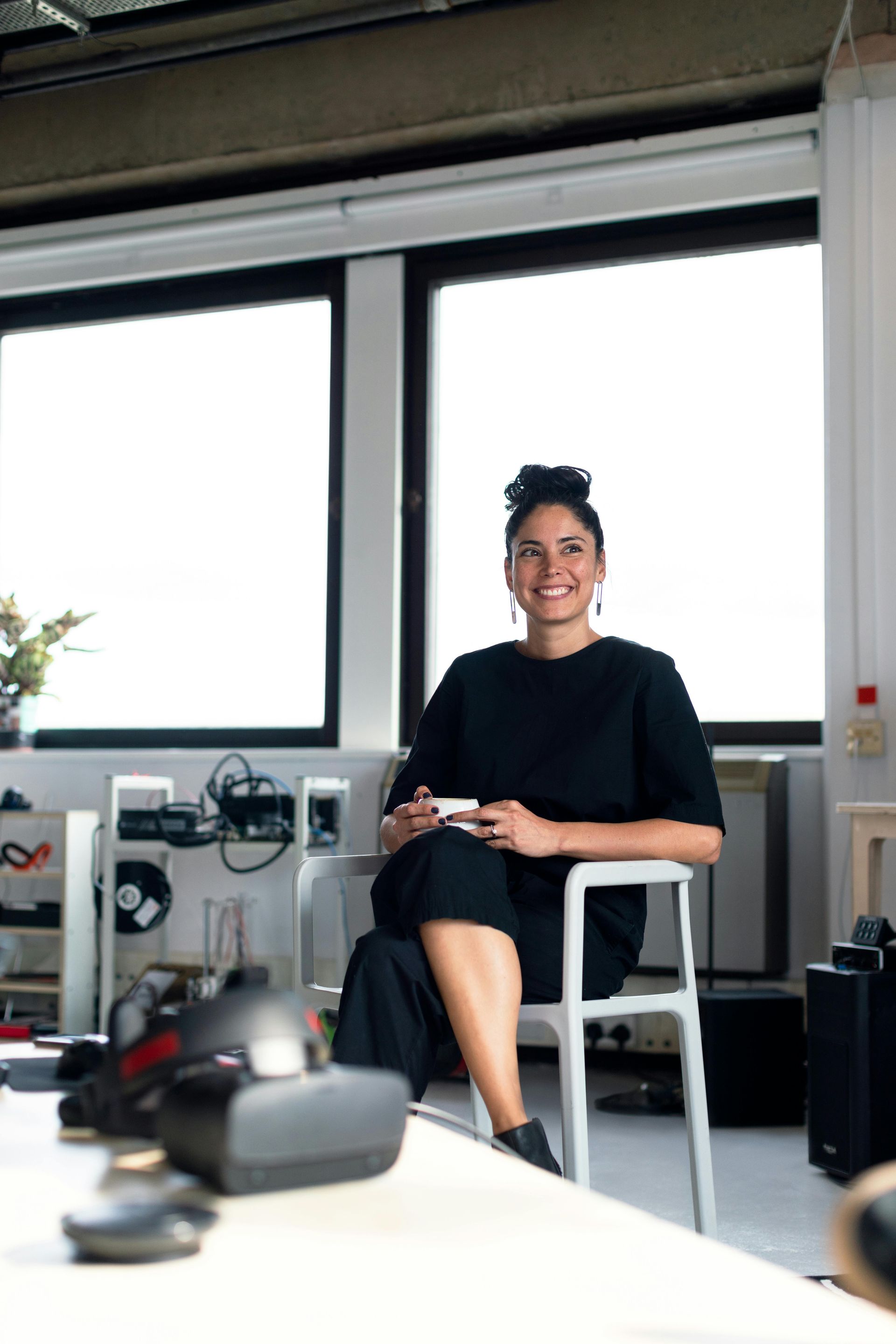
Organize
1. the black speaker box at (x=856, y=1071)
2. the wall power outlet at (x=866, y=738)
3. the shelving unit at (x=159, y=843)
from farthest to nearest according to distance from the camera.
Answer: the shelving unit at (x=159, y=843), the wall power outlet at (x=866, y=738), the black speaker box at (x=856, y=1071)

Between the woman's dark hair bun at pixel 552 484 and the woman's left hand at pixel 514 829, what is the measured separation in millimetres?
572

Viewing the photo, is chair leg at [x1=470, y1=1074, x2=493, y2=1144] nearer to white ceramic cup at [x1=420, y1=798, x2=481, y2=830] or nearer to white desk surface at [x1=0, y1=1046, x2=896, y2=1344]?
white ceramic cup at [x1=420, y1=798, x2=481, y2=830]

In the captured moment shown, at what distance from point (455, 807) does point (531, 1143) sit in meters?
0.53

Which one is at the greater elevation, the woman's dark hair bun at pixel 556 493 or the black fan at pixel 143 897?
the woman's dark hair bun at pixel 556 493

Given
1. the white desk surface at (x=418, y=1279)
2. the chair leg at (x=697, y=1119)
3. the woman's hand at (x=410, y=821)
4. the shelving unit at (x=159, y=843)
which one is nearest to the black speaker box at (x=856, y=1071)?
the chair leg at (x=697, y=1119)

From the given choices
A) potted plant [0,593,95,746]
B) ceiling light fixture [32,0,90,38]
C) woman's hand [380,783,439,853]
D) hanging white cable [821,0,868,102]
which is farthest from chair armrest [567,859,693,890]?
ceiling light fixture [32,0,90,38]

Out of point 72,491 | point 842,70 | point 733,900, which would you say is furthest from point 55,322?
point 733,900

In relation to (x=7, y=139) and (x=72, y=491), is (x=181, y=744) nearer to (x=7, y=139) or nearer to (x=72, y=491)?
(x=72, y=491)

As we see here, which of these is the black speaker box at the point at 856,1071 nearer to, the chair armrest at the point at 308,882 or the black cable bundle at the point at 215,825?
the chair armrest at the point at 308,882

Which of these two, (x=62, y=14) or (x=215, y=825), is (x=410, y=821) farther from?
(x=62, y=14)

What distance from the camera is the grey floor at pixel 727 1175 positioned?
80.8 inches

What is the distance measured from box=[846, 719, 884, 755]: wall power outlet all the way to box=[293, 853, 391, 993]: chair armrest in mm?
1730

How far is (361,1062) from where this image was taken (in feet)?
5.16

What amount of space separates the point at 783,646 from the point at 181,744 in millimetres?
2116
